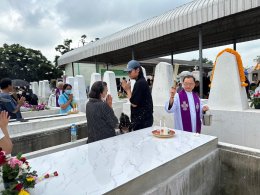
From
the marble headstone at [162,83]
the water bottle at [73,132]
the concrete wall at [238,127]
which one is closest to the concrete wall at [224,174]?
the concrete wall at [238,127]

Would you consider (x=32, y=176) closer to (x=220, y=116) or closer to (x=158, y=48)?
(x=220, y=116)

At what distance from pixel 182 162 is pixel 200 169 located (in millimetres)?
430

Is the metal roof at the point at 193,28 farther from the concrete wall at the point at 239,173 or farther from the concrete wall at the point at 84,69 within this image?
the concrete wall at the point at 84,69

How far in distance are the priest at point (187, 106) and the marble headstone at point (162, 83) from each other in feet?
7.29

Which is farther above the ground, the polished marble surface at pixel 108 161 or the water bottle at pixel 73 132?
the polished marble surface at pixel 108 161

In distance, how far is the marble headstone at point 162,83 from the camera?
544 centimetres

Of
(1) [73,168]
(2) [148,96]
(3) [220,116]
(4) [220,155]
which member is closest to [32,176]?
(1) [73,168]

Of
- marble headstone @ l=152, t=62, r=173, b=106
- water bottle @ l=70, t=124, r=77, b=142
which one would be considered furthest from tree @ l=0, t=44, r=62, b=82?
water bottle @ l=70, t=124, r=77, b=142

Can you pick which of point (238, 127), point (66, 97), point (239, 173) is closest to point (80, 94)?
point (66, 97)

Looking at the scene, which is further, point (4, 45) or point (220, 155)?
point (4, 45)

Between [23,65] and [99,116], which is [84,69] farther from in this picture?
[99,116]

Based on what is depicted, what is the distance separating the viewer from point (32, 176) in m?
1.33

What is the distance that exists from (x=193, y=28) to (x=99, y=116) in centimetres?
834

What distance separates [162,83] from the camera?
557 cm
